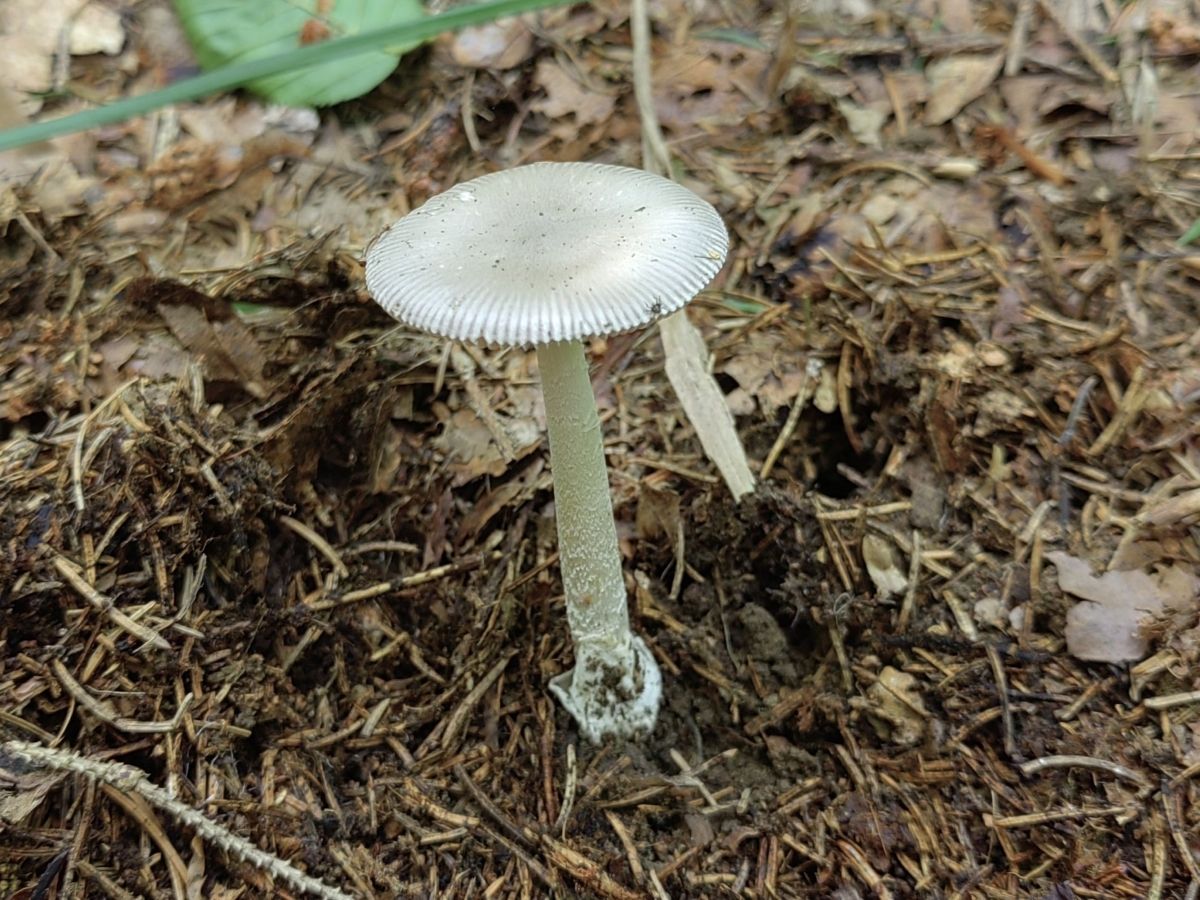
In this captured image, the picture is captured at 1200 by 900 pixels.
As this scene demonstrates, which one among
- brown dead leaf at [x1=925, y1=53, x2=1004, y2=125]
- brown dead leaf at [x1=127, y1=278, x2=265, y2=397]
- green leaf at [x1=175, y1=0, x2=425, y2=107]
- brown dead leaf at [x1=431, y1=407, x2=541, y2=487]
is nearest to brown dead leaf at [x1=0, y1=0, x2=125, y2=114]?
green leaf at [x1=175, y1=0, x2=425, y2=107]

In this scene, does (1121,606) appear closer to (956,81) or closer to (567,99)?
(956,81)

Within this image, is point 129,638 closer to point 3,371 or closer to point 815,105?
point 3,371

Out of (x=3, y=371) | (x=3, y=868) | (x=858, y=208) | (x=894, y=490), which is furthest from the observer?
(x=858, y=208)

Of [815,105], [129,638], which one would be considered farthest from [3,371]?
[815,105]

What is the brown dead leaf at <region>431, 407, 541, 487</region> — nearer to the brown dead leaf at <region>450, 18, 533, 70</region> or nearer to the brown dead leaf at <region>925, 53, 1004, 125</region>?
the brown dead leaf at <region>450, 18, 533, 70</region>

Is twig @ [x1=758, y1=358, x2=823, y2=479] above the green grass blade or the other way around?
the other way around

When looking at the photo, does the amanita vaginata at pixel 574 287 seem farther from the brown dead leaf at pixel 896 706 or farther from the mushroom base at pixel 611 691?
the brown dead leaf at pixel 896 706

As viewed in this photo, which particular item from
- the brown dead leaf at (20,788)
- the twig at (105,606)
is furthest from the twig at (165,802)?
the twig at (105,606)

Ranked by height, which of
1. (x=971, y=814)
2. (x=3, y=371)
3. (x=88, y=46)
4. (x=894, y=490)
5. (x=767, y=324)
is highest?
(x=88, y=46)
